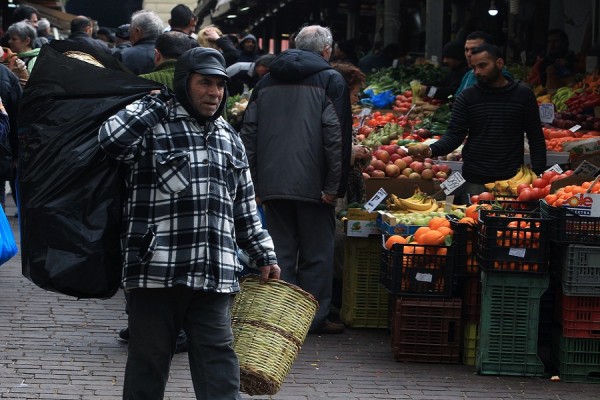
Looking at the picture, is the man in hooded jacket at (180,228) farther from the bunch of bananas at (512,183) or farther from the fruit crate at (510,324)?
the bunch of bananas at (512,183)

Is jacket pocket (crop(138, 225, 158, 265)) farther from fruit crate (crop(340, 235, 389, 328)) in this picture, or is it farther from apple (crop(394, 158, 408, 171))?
apple (crop(394, 158, 408, 171))

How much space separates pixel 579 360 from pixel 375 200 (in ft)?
6.55

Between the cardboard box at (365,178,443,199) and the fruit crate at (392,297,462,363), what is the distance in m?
1.81

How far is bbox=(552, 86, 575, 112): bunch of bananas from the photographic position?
1403 centimetres

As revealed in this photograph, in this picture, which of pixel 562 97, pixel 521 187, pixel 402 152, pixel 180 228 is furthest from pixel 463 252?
pixel 562 97

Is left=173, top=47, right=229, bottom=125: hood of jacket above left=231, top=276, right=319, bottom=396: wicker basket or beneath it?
above

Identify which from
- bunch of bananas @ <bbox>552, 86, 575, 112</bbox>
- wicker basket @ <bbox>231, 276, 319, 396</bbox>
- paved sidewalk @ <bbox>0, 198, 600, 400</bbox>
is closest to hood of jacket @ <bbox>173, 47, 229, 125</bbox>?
wicker basket @ <bbox>231, 276, 319, 396</bbox>

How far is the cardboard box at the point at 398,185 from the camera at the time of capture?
9.31 metres

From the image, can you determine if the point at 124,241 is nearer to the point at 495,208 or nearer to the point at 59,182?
the point at 59,182

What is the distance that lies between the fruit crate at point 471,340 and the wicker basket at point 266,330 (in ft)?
7.35

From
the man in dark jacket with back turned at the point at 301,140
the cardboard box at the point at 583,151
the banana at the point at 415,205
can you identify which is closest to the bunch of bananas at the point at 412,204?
the banana at the point at 415,205

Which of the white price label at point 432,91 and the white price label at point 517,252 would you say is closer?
the white price label at point 517,252

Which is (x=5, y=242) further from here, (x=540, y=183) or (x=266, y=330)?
(x=540, y=183)

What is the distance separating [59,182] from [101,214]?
0.20m
